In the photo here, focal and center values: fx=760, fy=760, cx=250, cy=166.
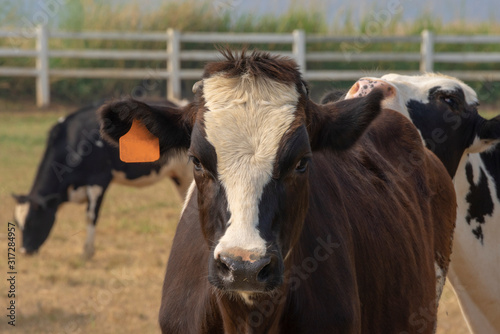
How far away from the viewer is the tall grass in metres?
18.2

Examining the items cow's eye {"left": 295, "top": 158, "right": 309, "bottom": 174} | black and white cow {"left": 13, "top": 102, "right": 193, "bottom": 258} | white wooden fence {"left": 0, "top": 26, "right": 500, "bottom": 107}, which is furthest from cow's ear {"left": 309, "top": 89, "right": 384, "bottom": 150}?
white wooden fence {"left": 0, "top": 26, "right": 500, "bottom": 107}

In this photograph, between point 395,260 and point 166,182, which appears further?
point 166,182

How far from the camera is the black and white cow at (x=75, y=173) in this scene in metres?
8.03

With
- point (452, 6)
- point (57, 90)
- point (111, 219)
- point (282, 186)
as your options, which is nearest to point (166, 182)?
point (111, 219)

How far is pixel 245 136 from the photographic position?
8.15ft

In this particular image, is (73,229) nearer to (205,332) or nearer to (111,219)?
(111,219)

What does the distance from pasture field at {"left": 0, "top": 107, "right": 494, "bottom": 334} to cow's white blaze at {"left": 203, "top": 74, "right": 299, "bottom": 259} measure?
3288 mm

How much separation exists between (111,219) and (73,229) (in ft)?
1.73

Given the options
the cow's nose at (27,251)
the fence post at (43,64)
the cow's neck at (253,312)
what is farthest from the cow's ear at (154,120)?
the fence post at (43,64)

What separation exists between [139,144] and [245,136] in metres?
0.56

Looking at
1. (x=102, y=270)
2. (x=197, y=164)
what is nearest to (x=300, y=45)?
(x=102, y=270)

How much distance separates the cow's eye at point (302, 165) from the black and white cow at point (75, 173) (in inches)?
226

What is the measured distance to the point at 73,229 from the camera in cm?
905

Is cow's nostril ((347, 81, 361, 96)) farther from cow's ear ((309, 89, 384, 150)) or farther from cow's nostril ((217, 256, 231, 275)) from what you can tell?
cow's nostril ((217, 256, 231, 275))
